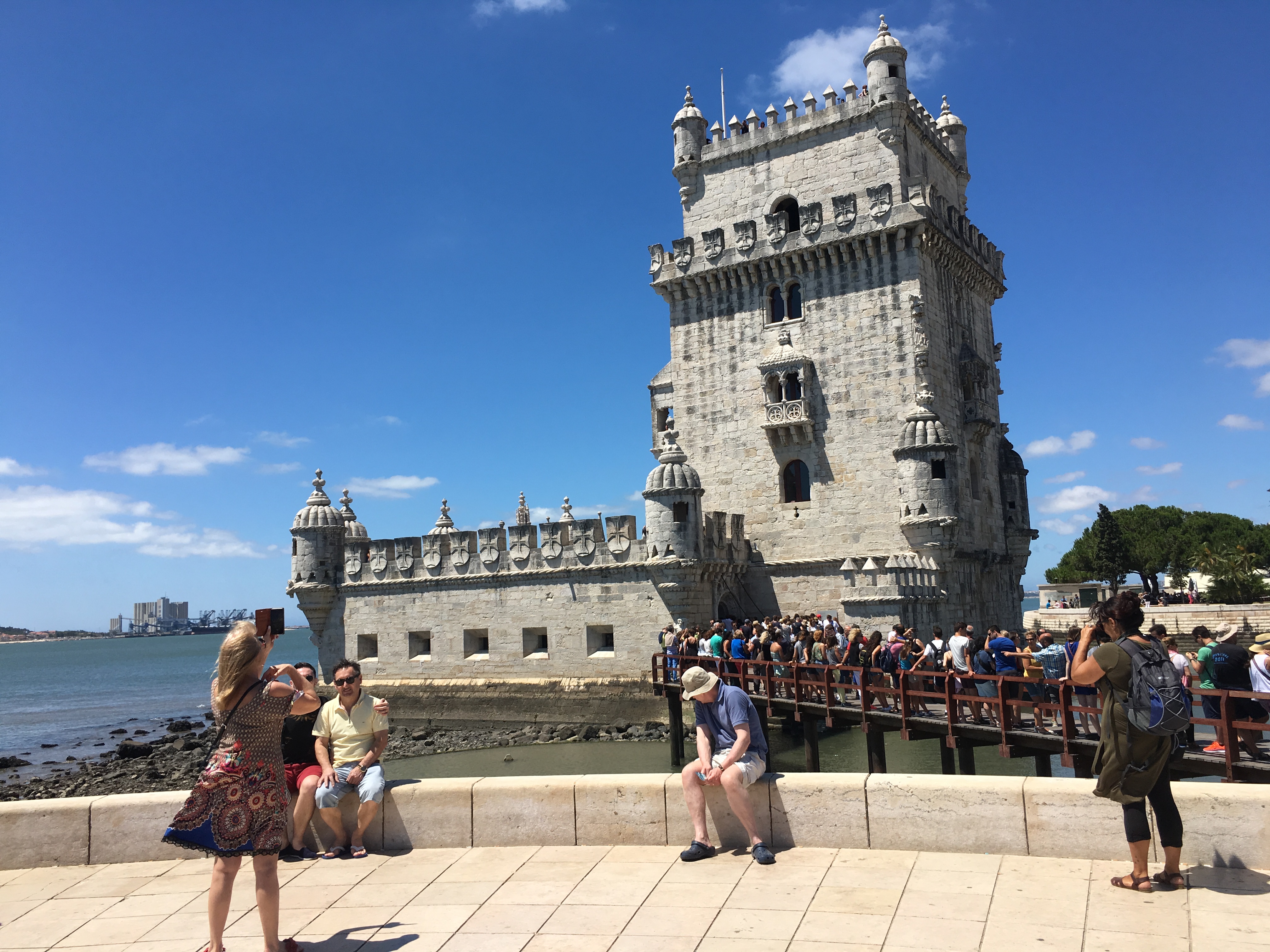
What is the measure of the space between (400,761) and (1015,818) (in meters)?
20.5

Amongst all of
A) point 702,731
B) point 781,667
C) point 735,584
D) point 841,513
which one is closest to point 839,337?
point 841,513

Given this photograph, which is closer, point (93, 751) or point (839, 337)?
point (839, 337)

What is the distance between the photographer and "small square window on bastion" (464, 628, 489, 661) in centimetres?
2753

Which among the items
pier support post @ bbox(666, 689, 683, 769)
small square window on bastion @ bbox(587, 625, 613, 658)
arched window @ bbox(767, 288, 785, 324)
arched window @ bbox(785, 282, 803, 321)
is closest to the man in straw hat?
pier support post @ bbox(666, 689, 683, 769)

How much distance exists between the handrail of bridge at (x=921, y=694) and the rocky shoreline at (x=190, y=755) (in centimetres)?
383

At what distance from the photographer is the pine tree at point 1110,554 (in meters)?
59.7

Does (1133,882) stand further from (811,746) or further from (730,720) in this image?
(811,746)

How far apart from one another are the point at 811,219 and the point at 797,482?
7604 mm

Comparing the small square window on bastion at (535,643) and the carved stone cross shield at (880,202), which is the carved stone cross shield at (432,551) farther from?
the carved stone cross shield at (880,202)

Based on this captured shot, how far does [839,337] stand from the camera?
26.3m

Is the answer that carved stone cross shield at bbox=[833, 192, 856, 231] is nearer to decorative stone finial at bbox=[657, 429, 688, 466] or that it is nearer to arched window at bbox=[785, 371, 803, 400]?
arched window at bbox=[785, 371, 803, 400]

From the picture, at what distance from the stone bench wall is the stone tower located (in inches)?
643

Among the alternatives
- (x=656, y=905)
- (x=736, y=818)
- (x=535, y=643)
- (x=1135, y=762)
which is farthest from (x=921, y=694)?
(x=535, y=643)

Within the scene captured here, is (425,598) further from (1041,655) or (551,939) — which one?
(551,939)
